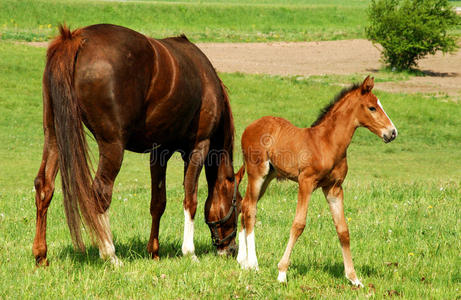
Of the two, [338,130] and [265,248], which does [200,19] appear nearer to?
[265,248]

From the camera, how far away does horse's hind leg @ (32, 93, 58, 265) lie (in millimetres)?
5648

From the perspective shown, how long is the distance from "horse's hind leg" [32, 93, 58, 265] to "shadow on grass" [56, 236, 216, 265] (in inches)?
12.6

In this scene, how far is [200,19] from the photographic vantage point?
5297cm

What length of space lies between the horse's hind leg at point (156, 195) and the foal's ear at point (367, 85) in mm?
2522

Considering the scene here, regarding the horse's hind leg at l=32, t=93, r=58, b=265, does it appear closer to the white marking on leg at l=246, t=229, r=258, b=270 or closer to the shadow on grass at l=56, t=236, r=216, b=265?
the shadow on grass at l=56, t=236, r=216, b=265

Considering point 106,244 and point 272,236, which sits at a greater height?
point 106,244

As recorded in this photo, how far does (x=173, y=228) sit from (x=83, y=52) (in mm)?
3136

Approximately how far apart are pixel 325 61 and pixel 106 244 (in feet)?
101

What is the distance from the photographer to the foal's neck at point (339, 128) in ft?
17.8

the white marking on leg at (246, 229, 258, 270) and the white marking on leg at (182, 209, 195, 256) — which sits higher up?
the white marking on leg at (246, 229, 258, 270)

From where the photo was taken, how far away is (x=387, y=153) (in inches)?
715

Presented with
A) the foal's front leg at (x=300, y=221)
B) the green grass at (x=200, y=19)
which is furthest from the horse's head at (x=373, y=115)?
the green grass at (x=200, y=19)

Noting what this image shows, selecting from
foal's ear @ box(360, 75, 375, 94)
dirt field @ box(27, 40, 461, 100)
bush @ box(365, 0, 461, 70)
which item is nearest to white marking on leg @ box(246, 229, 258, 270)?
foal's ear @ box(360, 75, 375, 94)

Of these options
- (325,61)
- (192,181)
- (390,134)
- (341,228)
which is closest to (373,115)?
(390,134)
